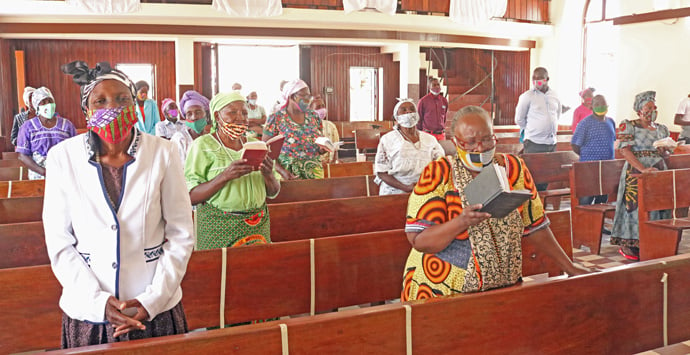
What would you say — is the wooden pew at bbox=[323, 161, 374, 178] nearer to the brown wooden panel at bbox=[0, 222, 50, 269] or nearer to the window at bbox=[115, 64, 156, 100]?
the brown wooden panel at bbox=[0, 222, 50, 269]

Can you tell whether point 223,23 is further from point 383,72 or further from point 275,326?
point 275,326

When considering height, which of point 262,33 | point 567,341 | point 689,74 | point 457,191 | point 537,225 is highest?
point 262,33

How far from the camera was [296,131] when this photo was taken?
514cm

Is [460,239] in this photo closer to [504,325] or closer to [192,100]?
[504,325]

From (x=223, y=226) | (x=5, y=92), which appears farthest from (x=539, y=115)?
(x=5, y=92)

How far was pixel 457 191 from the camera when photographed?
91.0 inches

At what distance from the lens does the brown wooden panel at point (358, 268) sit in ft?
11.2

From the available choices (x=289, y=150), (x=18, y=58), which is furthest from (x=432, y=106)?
(x=18, y=58)

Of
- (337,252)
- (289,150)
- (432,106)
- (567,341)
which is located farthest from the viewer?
A: (432,106)

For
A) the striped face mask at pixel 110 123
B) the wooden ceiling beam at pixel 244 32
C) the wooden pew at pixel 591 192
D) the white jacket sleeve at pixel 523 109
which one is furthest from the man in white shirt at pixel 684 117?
the striped face mask at pixel 110 123

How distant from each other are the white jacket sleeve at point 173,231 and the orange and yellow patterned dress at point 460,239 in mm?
829

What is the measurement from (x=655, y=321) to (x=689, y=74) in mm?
13103

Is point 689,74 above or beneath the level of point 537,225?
above

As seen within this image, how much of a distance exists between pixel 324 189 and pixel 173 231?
3264 mm
